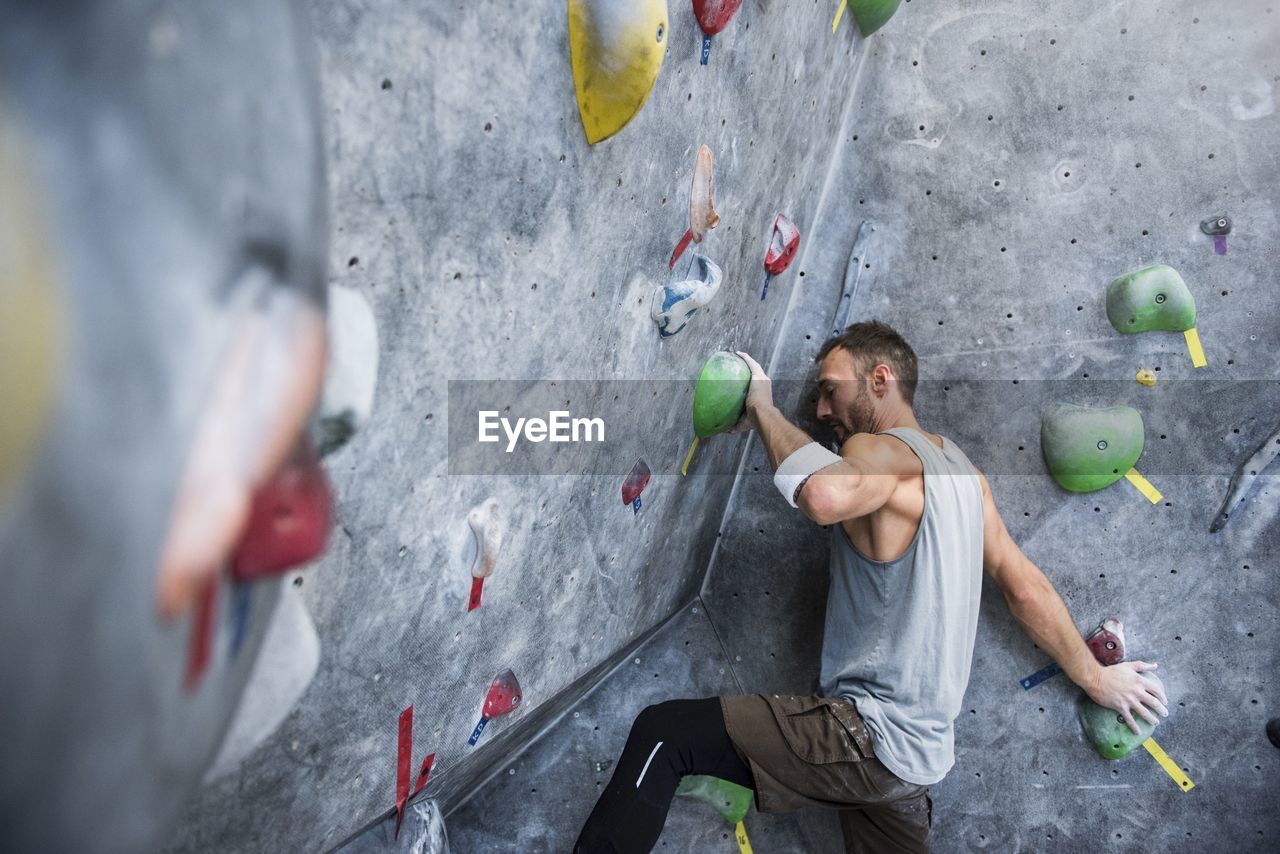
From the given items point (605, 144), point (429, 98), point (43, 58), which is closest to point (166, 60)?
point (43, 58)

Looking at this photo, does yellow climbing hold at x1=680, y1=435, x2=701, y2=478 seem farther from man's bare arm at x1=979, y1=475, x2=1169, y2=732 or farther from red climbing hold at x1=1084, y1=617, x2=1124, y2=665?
red climbing hold at x1=1084, y1=617, x2=1124, y2=665

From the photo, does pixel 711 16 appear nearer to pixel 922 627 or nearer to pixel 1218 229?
pixel 922 627

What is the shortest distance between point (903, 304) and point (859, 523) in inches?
25.2

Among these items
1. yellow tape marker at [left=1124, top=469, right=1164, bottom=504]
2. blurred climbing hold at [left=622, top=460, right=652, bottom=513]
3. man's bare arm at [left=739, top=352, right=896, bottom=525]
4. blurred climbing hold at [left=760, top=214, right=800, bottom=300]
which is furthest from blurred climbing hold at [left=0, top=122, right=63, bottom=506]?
yellow tape marker at [left=1124, top=469, right=1164, bottom=504]

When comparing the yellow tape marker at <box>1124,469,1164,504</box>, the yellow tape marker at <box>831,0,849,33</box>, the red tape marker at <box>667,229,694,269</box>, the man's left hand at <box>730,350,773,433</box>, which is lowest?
the yellow tape marker at <box>1124,469,1164,504</box>

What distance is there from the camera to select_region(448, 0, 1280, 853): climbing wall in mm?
2229

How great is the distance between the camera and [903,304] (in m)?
2.41

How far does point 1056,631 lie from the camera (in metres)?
2.28

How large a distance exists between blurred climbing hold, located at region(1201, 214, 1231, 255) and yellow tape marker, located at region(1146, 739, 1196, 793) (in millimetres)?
1157

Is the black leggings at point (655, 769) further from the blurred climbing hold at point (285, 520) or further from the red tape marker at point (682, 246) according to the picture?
the blurred climbing hold at point (285, 520)

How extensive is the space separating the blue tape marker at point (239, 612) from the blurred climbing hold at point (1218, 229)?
223 centimetres

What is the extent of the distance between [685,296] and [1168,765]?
1.69m

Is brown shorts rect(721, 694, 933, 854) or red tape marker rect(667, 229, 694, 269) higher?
red tape marker rect(667, 229, 694, 269)

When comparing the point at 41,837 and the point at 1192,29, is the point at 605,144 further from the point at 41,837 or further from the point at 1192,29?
the point at 1192,29
